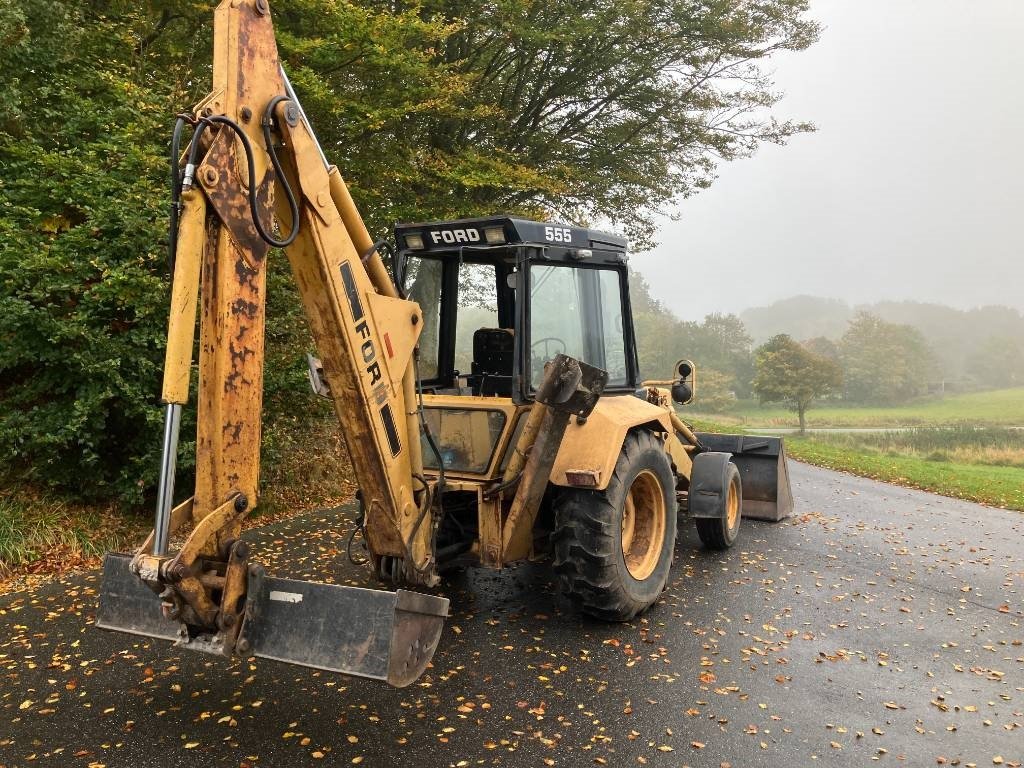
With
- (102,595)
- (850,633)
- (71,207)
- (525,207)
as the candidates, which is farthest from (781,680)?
(525,207)

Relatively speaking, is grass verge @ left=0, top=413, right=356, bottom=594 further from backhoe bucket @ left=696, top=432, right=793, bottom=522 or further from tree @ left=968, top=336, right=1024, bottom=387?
tree @ left=968, top=336, right=1024, bottom=387

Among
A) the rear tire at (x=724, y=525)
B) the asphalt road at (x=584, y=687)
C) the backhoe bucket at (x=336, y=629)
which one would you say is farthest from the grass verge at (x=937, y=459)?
the backhoe bucket at (x=336, y=629)

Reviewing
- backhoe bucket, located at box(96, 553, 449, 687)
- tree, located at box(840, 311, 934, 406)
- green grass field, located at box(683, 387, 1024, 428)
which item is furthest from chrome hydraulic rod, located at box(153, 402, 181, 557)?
tree, located at box(840, 311, 934, 406)

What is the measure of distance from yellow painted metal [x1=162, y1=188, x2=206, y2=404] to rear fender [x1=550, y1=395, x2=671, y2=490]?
242 centimetres

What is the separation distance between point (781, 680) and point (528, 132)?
12540 millimetres

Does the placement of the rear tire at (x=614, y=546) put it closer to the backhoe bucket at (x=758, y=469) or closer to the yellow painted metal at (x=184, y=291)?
the yellow painted metal at (x=184, y=291)

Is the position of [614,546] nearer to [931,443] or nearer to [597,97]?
[597,97]

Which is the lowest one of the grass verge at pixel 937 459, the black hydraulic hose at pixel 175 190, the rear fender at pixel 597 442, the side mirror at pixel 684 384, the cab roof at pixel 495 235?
the grass verge at pixel 937 459

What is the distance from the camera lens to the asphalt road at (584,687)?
349 cm

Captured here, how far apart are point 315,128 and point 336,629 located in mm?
8221

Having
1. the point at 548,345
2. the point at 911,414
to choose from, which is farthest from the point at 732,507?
the point at 911,414

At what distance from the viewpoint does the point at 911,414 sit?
44469mm

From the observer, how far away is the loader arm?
2.96m

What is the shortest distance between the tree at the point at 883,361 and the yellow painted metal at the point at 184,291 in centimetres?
5100
